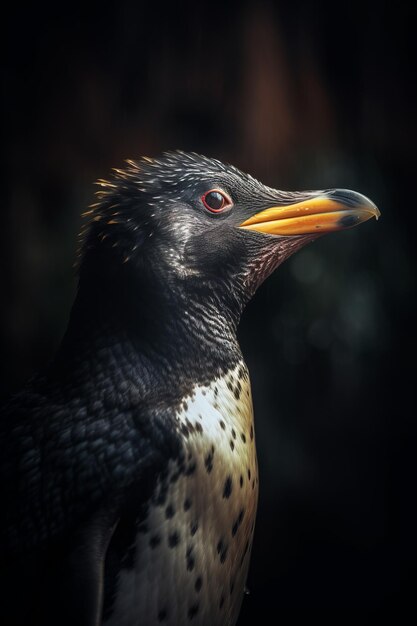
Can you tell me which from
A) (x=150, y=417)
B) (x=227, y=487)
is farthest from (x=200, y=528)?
(x=150, y=417)

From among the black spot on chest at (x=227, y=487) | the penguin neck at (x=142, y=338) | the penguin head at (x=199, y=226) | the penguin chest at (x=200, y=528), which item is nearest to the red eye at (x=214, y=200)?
the penguin head at (x=199, y=226)

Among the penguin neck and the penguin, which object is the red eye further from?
the penguin neck

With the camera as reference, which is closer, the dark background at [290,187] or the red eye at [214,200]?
the red eye at [214,200]

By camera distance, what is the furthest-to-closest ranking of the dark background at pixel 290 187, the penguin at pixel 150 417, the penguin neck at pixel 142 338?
1. the dark background at pixel 290 187
2. the penguin neck at pixel 142 338
3. the penguin at pixel 150 417

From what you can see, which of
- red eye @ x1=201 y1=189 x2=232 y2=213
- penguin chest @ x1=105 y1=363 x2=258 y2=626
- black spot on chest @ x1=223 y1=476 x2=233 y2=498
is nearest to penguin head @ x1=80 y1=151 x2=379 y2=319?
red eye @ x1=201 y1=189 x2=232 y2=213

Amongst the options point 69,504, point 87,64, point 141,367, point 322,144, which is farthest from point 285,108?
point 69,504

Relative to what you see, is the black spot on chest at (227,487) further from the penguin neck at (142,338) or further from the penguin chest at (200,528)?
the penguin neck at (142,338)
